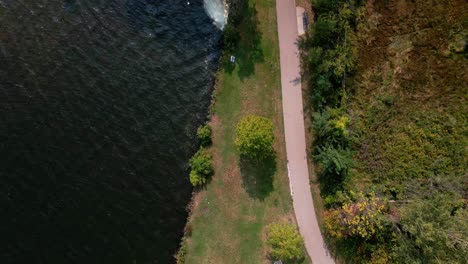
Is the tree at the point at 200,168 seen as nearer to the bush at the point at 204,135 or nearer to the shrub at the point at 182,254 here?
the bush at the point at 204,135

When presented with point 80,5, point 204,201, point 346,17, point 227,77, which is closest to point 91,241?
point 204,201

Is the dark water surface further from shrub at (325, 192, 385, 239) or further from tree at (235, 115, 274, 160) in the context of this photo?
shrub at (325, 192, 385, 239)

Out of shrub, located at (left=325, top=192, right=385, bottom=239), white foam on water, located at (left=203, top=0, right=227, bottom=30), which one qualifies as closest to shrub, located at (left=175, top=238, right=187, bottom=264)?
shrub, located at (left=325, top=192, right=385, bottom=239)

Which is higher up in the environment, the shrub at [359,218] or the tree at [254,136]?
Result: the tree at [254,136]

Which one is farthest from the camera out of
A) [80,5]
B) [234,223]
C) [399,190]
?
[80,5]

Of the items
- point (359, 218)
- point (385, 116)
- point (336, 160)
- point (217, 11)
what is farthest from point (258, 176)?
point (217, 11)

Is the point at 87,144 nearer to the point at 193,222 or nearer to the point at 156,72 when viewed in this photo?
the point at 156,72

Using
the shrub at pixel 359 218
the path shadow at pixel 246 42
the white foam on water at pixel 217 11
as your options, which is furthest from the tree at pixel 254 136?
the white foam on water at pixel 217 11
